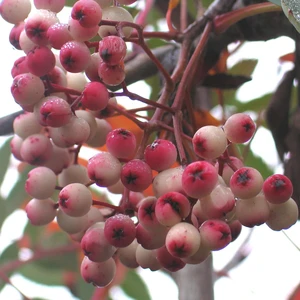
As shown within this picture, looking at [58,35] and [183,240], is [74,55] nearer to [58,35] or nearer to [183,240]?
[58,35]

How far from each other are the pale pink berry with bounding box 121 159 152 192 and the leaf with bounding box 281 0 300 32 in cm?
18

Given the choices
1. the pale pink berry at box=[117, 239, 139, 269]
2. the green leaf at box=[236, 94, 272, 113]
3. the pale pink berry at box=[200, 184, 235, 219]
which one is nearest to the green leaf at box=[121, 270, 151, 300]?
the green leaf at box=[236, 94, 272, 113]

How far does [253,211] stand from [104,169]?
5.5 inches

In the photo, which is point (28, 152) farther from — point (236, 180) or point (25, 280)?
point (25, 280)

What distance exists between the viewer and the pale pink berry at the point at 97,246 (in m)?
0.57

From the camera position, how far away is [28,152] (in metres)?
0.64

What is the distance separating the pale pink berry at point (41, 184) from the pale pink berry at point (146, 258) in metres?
0.11

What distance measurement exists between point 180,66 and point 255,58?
0.35m

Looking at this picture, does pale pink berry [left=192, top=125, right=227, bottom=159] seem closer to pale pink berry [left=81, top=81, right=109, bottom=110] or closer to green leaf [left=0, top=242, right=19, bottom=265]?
pale pink berry [left=81, top=81, right=109, bottom=110]

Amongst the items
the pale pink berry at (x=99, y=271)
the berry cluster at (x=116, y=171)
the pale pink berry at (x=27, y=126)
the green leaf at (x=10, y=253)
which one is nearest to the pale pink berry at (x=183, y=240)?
the berry cluster at (x=116, y=171)

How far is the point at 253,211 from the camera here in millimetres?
554

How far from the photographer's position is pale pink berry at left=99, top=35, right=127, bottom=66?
1.78 feet

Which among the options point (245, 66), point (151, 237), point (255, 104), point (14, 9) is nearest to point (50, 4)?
point (14, 9)

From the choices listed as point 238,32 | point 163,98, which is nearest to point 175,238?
point 163,98
